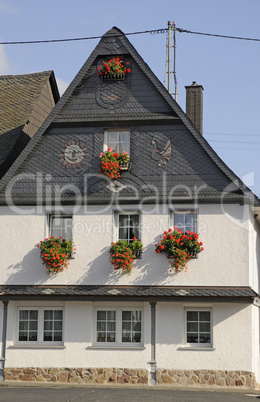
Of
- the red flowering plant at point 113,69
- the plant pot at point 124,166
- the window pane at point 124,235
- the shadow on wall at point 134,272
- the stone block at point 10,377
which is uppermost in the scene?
the red flowering plant at point 113,69

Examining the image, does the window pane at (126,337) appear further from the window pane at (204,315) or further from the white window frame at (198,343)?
the window pane at (204,315)

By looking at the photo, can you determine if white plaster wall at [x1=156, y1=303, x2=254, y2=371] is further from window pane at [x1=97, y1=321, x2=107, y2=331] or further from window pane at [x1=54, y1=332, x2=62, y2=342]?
window pane at [x1=54, y1=332, x2=62, y2=342]

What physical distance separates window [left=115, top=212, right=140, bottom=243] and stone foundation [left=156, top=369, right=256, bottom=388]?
4166 millimetres

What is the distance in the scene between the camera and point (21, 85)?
3130 cm

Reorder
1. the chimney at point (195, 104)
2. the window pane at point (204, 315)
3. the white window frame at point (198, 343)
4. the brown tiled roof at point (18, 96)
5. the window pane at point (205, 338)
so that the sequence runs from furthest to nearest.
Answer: the brown tiled roof at point (18, 96) < the chimney at point (195, 104) < the window pane at point (204, 315) < the window pane at point (205, 338) < the white window frame at point (198, 343)

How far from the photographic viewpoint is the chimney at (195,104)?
26250 mm

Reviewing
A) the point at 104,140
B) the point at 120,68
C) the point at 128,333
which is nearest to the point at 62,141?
the point at 104,140

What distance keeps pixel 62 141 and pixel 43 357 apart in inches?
268

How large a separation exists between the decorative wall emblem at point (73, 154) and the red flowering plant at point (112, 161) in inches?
30.5

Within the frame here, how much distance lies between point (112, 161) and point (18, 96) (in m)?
8.46

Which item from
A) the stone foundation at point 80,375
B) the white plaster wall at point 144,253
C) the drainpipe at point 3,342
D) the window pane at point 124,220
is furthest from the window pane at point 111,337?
the window pane at point 124,220

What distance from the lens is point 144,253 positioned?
Answer: 2298 centimetres

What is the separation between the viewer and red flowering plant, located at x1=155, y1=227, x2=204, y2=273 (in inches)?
879

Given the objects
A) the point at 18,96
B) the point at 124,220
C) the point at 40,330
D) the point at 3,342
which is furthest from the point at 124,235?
the point at 18,96
